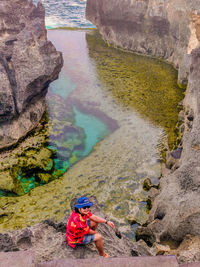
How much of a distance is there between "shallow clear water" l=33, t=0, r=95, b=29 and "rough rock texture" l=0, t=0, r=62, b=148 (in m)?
24.1

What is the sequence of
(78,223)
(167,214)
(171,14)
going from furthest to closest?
1. (171,14)
2. (167,214)
3. (78,223)

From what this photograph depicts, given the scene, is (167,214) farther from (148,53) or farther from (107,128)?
(148,53)

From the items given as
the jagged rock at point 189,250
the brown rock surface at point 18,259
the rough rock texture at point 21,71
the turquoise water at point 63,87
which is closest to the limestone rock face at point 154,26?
the turquoise water at point 63,87

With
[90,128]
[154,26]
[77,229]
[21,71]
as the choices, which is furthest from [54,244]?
[154,26]

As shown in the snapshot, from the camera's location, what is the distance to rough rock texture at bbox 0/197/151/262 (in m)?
5.18

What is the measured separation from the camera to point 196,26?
1884 cm

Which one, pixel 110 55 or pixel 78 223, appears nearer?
pixel 78 223

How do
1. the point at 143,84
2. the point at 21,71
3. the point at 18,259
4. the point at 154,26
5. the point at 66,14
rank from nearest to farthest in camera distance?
the point at 18,259, the point at 21,71, the point at 143,84, the point at 154,26, the point at 66,14

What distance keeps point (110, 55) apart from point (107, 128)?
14791mm

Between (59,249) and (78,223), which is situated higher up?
(78,223)

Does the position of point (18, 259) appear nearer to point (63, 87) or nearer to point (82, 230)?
point (82, 230)

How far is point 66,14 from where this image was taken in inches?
1794

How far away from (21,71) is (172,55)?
17.1 meters

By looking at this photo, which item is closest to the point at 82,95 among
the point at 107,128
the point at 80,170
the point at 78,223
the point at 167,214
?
the point at 107,128
